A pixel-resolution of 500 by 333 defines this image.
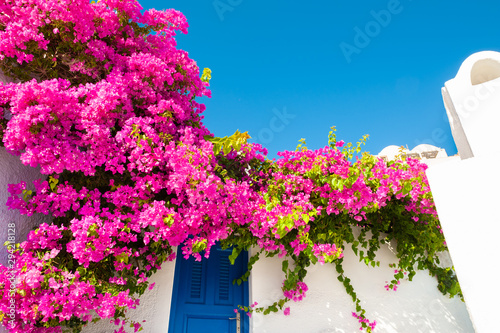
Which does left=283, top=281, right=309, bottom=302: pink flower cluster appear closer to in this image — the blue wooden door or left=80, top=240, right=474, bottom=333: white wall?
left=80, top=240, right=474, bottom=333: white wall

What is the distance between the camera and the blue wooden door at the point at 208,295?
455 cm

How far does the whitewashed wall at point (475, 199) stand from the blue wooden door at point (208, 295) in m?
2.99

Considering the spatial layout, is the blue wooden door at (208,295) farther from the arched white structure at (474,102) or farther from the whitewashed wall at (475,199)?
the arched white structure at (474,102)

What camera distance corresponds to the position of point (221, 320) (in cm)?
464

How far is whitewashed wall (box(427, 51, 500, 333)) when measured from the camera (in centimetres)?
229

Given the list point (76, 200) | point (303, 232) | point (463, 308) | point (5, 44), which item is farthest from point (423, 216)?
point (5, 44)

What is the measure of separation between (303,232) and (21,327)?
2.94 m

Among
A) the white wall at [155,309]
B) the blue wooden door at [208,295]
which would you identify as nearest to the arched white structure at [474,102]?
the blue wooden door at [208,295]

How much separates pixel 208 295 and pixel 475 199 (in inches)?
135

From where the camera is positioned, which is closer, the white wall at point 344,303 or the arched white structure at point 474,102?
the arched white structure at point 474,102

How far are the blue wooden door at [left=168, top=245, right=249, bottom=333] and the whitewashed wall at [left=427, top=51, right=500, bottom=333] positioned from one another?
2.99 metres

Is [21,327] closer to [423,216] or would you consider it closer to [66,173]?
[66,173]

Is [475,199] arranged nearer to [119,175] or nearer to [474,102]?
[474,102]

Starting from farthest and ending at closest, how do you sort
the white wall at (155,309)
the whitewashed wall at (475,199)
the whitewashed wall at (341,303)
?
the whitewashed wall at (341,303) → the white wall at (155,309) → the whitewashed wall at (475,199)
